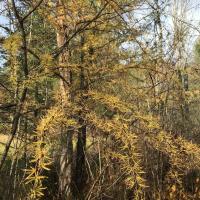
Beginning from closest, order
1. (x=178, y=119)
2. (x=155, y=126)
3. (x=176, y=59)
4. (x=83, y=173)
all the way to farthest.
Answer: (x=155, y=126)
(x=176, y=59)
(x=83, y=173)
(x=178, y=119)

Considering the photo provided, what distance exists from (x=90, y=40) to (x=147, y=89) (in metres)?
2.14

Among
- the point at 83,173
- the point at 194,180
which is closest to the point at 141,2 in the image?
the point at 83,173

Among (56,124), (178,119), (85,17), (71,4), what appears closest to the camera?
(56,124)

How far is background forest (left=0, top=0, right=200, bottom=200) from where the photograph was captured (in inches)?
97.3

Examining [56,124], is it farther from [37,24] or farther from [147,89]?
[37,24]

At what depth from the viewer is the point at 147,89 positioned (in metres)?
5.37

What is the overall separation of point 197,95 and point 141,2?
488 cm

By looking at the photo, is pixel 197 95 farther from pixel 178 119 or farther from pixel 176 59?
pixel 176 59

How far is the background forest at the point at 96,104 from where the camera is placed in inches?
97.3

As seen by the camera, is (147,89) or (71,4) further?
(147,89)

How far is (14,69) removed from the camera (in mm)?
2789

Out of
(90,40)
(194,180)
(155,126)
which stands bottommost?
(194,180)

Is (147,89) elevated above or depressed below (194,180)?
above

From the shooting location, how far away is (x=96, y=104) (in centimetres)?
318
